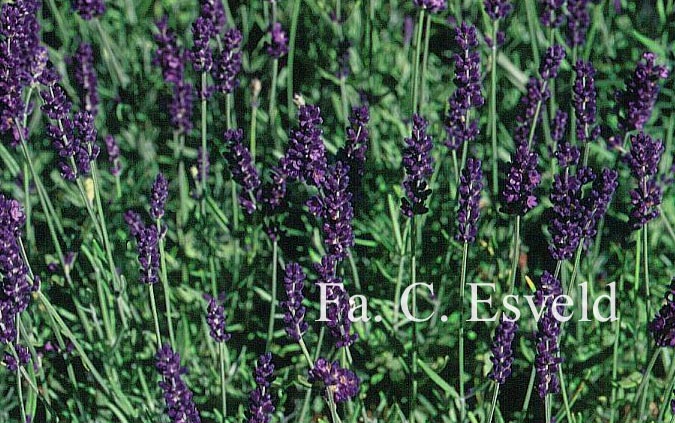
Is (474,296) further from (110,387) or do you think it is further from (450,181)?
(110,387)

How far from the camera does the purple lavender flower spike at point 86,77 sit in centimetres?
279

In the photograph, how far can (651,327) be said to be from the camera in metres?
2.02

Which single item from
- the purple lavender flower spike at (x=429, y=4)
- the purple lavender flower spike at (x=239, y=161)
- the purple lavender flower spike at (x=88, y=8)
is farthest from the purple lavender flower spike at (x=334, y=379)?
the purple lavender flower spike at (x=88, y=8)

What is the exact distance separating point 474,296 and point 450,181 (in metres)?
0.53

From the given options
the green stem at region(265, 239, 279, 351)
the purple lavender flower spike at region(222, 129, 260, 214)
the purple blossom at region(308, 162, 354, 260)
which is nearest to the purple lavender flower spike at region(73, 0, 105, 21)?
the purple lavender flower spike at region(222, 129, 260, 214)

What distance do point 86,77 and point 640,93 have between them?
1622 mm

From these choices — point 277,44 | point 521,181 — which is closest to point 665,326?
point 521,181

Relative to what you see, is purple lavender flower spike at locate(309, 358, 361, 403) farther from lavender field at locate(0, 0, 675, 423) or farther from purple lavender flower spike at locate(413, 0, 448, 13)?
purple lavender flower spike at locate(413, 0, 448, 13)

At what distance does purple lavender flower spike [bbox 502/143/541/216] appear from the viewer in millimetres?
1962

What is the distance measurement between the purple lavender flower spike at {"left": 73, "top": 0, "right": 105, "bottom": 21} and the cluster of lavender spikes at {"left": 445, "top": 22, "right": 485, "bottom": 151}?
113 centimetres

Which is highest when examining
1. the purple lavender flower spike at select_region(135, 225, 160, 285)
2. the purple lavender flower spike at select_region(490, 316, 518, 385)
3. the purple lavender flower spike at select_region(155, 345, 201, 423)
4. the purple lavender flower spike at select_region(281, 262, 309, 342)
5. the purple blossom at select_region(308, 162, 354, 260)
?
the purple blossom at select_region(308, 162, 354, 260)

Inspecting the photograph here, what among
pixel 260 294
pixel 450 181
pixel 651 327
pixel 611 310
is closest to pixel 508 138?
pixel 450 181

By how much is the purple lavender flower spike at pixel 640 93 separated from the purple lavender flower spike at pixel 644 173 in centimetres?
19

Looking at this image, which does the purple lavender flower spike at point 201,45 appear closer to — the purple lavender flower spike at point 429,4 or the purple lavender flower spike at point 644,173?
the purple lavender flower spike at point 429,4
